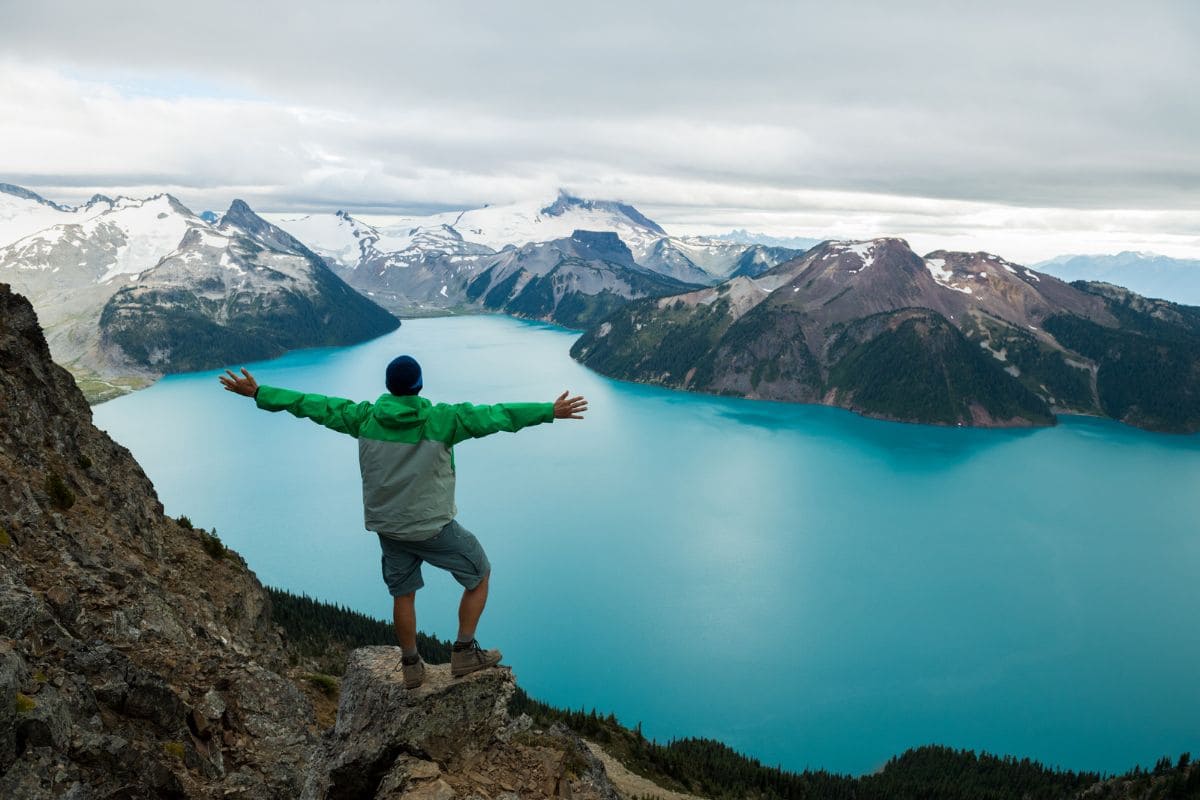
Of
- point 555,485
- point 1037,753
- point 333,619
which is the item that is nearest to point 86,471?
point 333,619

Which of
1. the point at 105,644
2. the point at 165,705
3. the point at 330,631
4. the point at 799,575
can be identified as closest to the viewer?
the point at 165,705

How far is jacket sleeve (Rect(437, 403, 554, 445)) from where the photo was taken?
906cm

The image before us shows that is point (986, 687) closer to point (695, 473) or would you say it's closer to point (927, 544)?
point (927, 544)

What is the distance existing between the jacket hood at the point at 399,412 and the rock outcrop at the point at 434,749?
4149mm

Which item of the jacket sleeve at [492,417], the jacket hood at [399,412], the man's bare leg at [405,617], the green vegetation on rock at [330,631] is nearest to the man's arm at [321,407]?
the jacket hood at [399,412]

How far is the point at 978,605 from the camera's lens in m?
75.7

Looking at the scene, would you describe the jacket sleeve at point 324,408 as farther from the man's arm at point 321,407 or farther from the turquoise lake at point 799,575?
the turquoise lake at point 799,575

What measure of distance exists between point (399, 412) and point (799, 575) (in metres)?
78.1

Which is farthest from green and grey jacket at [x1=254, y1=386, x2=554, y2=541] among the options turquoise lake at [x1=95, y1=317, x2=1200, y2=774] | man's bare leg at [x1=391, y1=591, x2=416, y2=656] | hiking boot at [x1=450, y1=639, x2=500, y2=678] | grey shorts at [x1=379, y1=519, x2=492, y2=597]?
turquoise lake at [x1=95, y1=317, x2=1200, y2=774]

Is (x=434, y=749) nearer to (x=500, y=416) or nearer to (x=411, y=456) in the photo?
(x=411, y=456)

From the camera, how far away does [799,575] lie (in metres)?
80.8

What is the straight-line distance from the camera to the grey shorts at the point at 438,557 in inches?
387

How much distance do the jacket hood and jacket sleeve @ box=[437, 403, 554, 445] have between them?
273 mm

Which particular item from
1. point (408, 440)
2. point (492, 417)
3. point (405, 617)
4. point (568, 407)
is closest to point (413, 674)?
point (405, 617)
